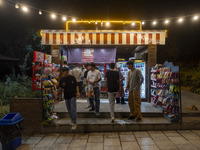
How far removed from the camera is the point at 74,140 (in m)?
4.58

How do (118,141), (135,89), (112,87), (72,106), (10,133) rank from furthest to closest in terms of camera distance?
(135,89)
(112,87)
(72,106)
(118,141)
(10,133)

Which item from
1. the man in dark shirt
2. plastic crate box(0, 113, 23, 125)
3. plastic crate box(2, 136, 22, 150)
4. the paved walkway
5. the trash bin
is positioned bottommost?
the paved walkway

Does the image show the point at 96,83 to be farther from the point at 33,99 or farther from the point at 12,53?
the point at 12,53

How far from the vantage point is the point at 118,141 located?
447 centimetres

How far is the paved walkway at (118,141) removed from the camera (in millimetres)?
4133

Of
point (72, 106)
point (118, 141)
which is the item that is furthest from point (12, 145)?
point (118, 141)

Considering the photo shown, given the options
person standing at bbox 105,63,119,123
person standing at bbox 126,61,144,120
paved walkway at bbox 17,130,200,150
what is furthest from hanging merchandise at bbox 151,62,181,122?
person standing at bbox 105,63,119,123

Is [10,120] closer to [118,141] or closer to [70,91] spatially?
[70,91]

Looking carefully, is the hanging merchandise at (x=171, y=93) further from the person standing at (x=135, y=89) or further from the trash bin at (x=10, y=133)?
the trash bin at (x=10, y=133)

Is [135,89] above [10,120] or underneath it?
above

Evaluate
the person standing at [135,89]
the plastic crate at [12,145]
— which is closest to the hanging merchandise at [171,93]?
the person standing at [135,89]

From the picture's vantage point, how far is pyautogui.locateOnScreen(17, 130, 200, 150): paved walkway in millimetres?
4133

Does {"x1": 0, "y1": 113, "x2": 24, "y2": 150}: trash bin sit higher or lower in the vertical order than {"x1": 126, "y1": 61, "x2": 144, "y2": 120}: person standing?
lower

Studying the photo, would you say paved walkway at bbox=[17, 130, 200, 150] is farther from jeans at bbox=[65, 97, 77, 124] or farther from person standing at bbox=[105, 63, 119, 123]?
person standing at bbox=[105, 63, 119, 123]
